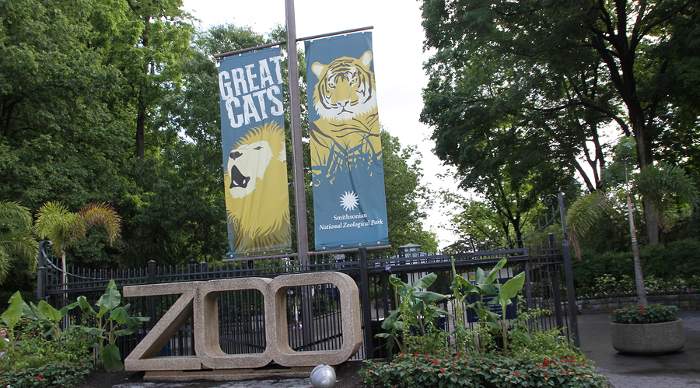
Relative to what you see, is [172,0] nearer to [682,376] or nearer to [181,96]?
[181,96]

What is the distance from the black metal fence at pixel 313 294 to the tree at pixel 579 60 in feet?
41.6

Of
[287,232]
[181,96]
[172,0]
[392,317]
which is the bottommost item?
[392,317]

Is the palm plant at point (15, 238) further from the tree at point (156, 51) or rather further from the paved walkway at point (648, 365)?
the paved walkway at point (648, 365)

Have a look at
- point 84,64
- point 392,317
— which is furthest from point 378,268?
point 84,64

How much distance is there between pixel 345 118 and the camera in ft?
35.7

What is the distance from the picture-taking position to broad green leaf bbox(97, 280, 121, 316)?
999 cm

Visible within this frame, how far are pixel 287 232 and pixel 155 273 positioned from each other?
94.3 inches

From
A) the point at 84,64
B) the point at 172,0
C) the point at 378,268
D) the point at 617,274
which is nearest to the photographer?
the point at 378,268

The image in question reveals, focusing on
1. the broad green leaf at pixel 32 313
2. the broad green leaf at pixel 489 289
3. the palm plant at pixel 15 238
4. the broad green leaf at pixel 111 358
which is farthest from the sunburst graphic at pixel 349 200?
the palm plant at pixel 15 238

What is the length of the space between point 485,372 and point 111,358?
629 centimetres

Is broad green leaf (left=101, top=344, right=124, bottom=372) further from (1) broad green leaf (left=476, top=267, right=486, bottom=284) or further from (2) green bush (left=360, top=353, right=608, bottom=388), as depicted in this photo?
(1) broad green leaf (left=476, top=267, right=486, bottom=284)

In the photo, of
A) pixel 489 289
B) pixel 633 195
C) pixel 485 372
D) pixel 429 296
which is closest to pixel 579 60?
pixel 633 195

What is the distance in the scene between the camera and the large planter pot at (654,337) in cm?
1077

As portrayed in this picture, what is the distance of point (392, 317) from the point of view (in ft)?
28.4
